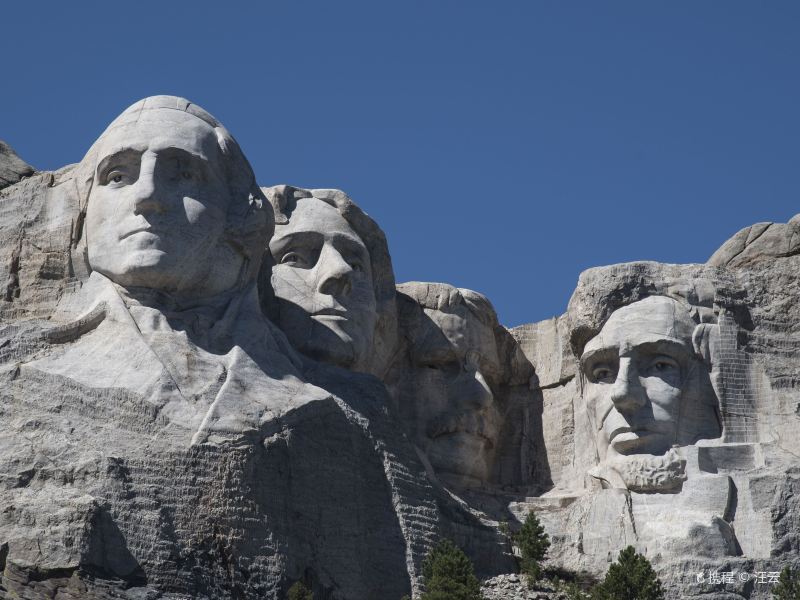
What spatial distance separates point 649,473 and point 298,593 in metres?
4.97

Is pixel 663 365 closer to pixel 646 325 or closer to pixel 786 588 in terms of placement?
pixel 646 325

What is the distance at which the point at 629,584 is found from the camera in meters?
24.9

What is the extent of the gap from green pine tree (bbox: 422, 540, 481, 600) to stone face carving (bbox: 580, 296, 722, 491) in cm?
338

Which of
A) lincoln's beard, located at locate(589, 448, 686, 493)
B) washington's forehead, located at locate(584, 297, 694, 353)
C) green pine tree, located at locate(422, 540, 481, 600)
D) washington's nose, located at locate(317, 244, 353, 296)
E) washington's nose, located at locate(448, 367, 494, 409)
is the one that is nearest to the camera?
green pine tree, located at locate(422, 540, 481, 600)

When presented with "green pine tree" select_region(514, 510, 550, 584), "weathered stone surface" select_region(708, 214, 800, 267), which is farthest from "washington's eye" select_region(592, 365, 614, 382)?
"green pine tree" select_region(514, 510, 550, 584)

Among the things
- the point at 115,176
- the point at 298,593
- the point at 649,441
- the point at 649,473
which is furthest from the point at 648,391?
the point at 115,176

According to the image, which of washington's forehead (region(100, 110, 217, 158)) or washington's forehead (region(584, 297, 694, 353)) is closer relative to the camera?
washington's forehead (region(100, 110, 217, 158))

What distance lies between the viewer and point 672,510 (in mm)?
27328

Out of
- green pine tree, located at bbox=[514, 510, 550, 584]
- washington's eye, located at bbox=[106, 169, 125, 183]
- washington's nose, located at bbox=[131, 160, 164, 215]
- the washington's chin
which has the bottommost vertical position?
green pine tree, located at bbox=[514, 510, 550, 584]

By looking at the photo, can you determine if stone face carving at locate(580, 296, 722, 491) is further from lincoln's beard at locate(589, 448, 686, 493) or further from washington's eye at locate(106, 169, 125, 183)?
washington's eye at locate(106, 169, 125, 183)

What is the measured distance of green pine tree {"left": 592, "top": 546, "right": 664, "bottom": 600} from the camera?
2483cm

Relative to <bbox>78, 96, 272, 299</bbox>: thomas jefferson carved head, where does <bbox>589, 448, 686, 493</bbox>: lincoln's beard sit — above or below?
below

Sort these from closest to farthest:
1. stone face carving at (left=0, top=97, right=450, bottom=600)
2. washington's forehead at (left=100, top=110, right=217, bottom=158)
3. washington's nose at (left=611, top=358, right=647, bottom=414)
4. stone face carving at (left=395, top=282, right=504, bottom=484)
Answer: stone face carving at (left=0, top=97, right=450, bottom=600) → washington's forehead at (left=100, top=110, right=217, bottom=158) → washington's nose at (left=611, top=358, right=647, bottom=414) → stone face carving at (left=395, top=282, right=504, bottom=484)

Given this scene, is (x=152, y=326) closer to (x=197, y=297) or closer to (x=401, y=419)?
(x=197, y=297)
